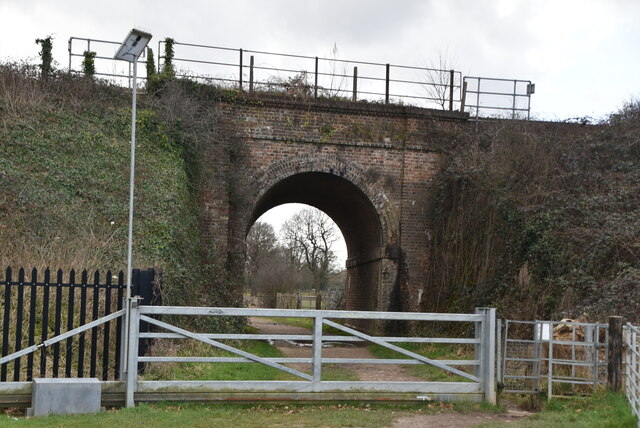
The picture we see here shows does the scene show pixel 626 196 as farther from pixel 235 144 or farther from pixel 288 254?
pixel 288 254

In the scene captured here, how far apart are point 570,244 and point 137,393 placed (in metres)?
10.2

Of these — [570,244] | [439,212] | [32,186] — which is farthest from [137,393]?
[439,212]

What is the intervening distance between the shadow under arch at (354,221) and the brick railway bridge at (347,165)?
0.17 ft

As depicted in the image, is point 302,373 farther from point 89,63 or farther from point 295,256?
point 295,256

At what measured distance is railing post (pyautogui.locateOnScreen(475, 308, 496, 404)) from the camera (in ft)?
30.9

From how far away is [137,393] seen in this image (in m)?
8.66

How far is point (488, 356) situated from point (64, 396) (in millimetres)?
5286

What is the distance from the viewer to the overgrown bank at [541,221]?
47.4 ft

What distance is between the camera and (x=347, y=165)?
67.2ft

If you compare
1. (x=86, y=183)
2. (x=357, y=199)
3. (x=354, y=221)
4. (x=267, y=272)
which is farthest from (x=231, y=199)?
(x=267, y=272)

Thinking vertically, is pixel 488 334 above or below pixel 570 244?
below

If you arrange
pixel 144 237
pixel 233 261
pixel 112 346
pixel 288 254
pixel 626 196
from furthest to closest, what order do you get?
1. pixel 288 254
2. pixel 233 261
3. pixel 626 196
4. pixel 144 237
5. pixel 112 346

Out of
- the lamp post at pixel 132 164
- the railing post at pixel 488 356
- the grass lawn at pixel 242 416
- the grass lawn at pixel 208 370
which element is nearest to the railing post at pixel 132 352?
the lamp post at pixel 132 164

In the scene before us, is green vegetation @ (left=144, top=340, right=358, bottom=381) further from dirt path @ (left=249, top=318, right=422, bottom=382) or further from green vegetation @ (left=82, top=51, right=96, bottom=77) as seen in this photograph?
green vegetation @ (left=82, top=51, right=96, bottom=77)
